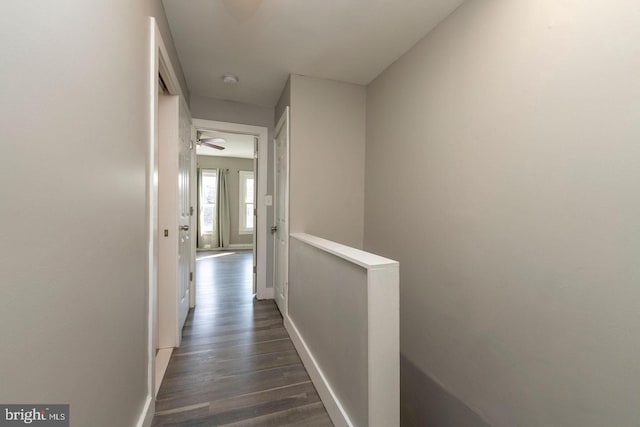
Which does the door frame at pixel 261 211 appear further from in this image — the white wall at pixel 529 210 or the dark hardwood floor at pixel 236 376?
the white wall at pixel 529 210

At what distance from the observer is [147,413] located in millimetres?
1296

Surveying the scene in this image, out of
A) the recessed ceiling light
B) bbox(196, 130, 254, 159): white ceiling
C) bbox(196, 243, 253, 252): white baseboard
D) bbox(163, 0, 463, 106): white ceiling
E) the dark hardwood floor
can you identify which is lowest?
the dark hardwood floor

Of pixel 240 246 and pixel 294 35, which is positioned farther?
pixel 240 246

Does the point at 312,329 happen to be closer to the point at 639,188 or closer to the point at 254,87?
the point at 639,188

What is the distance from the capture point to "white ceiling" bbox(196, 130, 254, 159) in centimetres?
483

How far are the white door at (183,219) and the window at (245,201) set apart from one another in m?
4.39

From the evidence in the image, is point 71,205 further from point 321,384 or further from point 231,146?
Result: point 231,146

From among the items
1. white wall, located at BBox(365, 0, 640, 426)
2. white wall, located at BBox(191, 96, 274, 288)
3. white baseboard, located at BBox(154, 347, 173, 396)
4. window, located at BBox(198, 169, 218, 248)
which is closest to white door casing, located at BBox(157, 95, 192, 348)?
white baseboard, located at BBox(154, 347, 173, 396)

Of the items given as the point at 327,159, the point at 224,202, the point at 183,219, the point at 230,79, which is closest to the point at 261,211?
the point at 183,219

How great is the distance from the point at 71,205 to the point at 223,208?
642 cm

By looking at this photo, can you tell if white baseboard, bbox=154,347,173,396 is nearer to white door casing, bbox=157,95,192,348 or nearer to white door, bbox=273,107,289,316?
white door casing, bbox=157,95,192,348

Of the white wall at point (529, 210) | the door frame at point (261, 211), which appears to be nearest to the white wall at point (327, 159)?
the door frame at point (261, 211)

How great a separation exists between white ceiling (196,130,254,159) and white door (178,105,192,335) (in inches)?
64.5

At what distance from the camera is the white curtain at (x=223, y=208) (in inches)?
266
